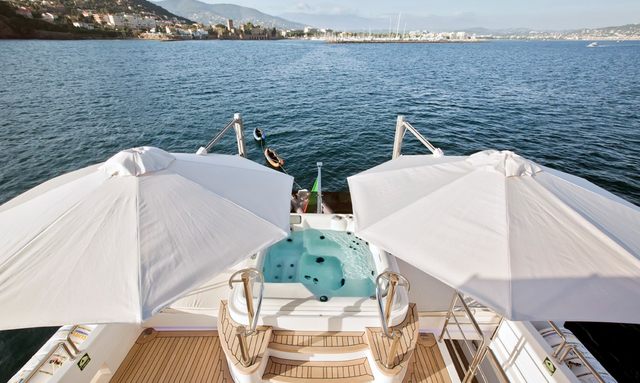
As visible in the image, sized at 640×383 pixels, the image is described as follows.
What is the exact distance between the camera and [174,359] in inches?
185

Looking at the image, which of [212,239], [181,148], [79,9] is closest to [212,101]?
[181,148]

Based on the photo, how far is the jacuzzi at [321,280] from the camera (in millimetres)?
4316

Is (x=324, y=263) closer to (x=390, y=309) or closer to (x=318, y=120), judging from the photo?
(x=390, y=309)

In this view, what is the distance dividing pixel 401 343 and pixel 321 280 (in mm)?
1914

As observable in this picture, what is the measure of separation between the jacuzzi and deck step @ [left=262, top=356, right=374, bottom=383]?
1.70 ft

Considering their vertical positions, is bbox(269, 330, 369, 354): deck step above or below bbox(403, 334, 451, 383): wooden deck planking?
above

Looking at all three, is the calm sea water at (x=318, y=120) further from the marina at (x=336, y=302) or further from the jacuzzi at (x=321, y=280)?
the jacuzzi at (x=321, y=280)

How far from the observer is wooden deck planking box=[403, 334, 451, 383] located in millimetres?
4430

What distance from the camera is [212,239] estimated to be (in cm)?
310

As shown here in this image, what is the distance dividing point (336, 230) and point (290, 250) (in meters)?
1.10

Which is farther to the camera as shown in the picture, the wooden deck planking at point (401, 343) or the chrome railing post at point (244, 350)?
the wooden deck planking at point (401, 343)

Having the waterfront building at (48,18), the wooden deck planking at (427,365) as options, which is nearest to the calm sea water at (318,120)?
the wooden deck planking at (427,365)

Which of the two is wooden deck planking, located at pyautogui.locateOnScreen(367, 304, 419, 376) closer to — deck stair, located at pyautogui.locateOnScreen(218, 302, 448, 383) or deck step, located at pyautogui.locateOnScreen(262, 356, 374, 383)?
deck stair, located at pyautogui.locateOnScreen(218, 302, 448, 383)

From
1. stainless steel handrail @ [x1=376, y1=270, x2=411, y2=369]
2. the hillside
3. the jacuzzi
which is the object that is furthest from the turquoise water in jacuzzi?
the hillside
